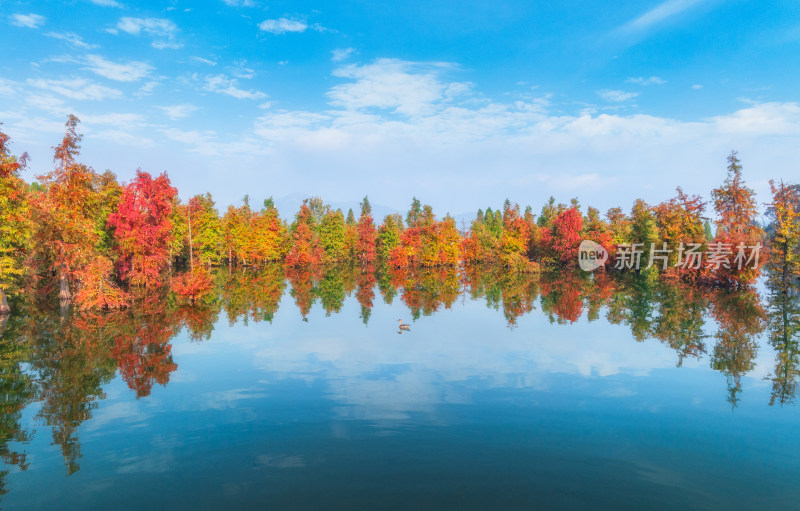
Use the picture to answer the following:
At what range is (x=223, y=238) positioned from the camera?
6731 centimetres

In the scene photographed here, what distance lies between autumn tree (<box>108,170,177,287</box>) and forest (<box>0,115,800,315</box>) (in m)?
0.07

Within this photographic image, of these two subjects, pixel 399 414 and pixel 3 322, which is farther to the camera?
pixel 3 322

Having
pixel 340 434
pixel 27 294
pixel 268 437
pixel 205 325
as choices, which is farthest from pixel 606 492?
pixel 27 294

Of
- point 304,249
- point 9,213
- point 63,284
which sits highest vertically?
point 9,213

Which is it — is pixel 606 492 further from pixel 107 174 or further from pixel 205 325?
pixel 107 174

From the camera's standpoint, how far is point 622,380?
46.1ft

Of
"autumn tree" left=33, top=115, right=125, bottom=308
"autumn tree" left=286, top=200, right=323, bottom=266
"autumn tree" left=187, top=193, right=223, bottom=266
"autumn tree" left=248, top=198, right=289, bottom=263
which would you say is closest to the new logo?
"autumn tree" left=286, top=200, right=323, bottom=266

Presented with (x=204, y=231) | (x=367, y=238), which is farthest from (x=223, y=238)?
(x=367, y=238)

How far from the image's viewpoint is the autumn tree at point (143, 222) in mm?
30156

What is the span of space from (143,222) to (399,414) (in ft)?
88.9

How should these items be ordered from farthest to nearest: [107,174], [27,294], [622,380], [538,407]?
[107,174] < [27,294] < [622,380] < [538,407]

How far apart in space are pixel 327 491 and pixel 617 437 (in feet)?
21.4

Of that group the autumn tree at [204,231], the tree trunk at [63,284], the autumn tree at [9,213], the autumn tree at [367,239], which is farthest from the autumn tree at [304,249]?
the autumn tree at [9,213]

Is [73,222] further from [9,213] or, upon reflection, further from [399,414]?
[399,414]
